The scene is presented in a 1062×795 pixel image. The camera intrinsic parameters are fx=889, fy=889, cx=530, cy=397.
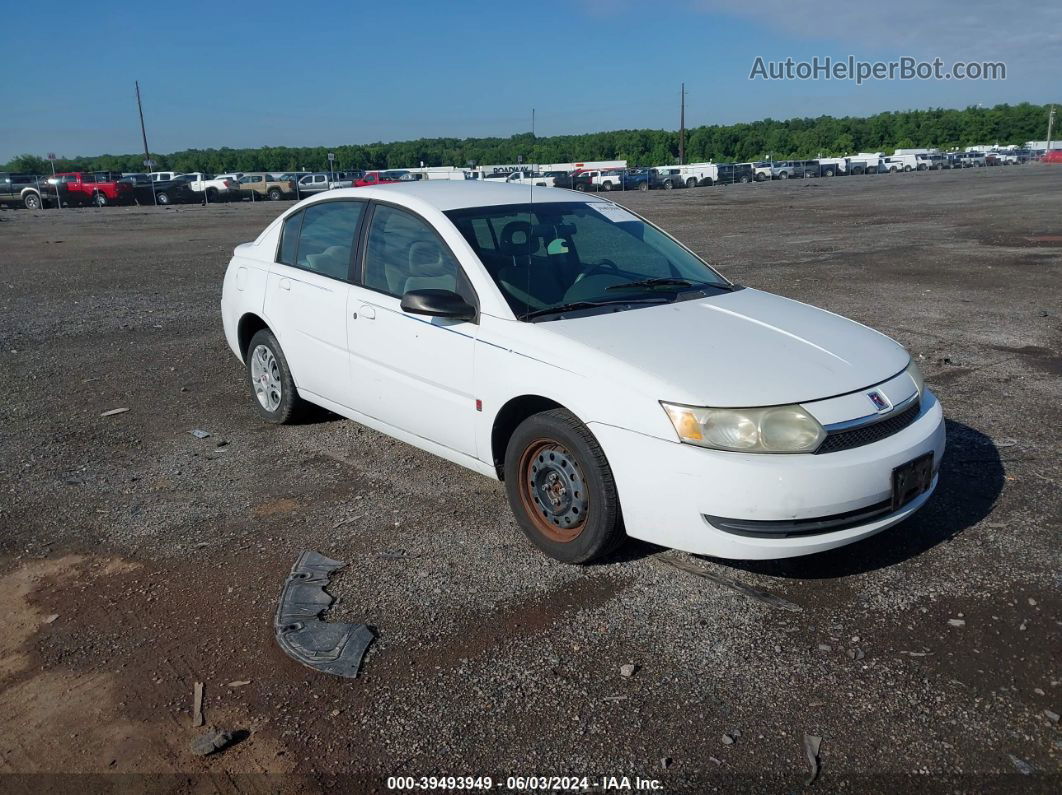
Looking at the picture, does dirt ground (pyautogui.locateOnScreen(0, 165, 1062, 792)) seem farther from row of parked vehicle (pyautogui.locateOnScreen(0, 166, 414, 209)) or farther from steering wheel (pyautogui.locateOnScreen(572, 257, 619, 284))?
row of parked vehicle (pyautogui.locateOnScreen(0, 166, 414, 209))

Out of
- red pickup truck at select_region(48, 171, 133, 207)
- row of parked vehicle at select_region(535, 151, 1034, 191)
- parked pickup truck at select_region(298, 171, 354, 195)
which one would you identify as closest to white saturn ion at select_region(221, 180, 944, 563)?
row of parked vehicle at select_region(535, 151, 1034, 191)

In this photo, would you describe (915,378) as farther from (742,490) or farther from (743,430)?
(742,490)

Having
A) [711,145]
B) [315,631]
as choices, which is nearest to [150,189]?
[315,631]

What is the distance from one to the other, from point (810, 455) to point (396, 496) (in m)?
2.38

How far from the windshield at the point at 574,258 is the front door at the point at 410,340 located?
235 mm

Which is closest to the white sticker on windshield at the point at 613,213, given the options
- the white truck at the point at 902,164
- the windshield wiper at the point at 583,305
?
the windshield wiper at the point at 583,305

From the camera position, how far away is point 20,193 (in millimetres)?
44594

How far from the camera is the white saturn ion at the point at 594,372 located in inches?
140

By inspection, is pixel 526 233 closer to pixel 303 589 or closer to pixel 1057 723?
pixel 303 589

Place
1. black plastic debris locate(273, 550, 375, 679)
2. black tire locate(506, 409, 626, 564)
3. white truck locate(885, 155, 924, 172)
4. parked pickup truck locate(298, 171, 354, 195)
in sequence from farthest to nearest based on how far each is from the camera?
white truck locate(885, 155, 924, 172)
parked pickup truck locate(298, 171, 354, 195)
black tire locate(506, 409, 626, 564)
black plastic debris locate(273, 550, 375, 679)

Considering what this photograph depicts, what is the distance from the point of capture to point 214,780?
2773mm

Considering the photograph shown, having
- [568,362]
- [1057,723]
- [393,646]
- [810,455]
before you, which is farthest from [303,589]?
[1057,723]

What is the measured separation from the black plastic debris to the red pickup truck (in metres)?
47.0

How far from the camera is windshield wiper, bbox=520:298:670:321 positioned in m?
4.26
